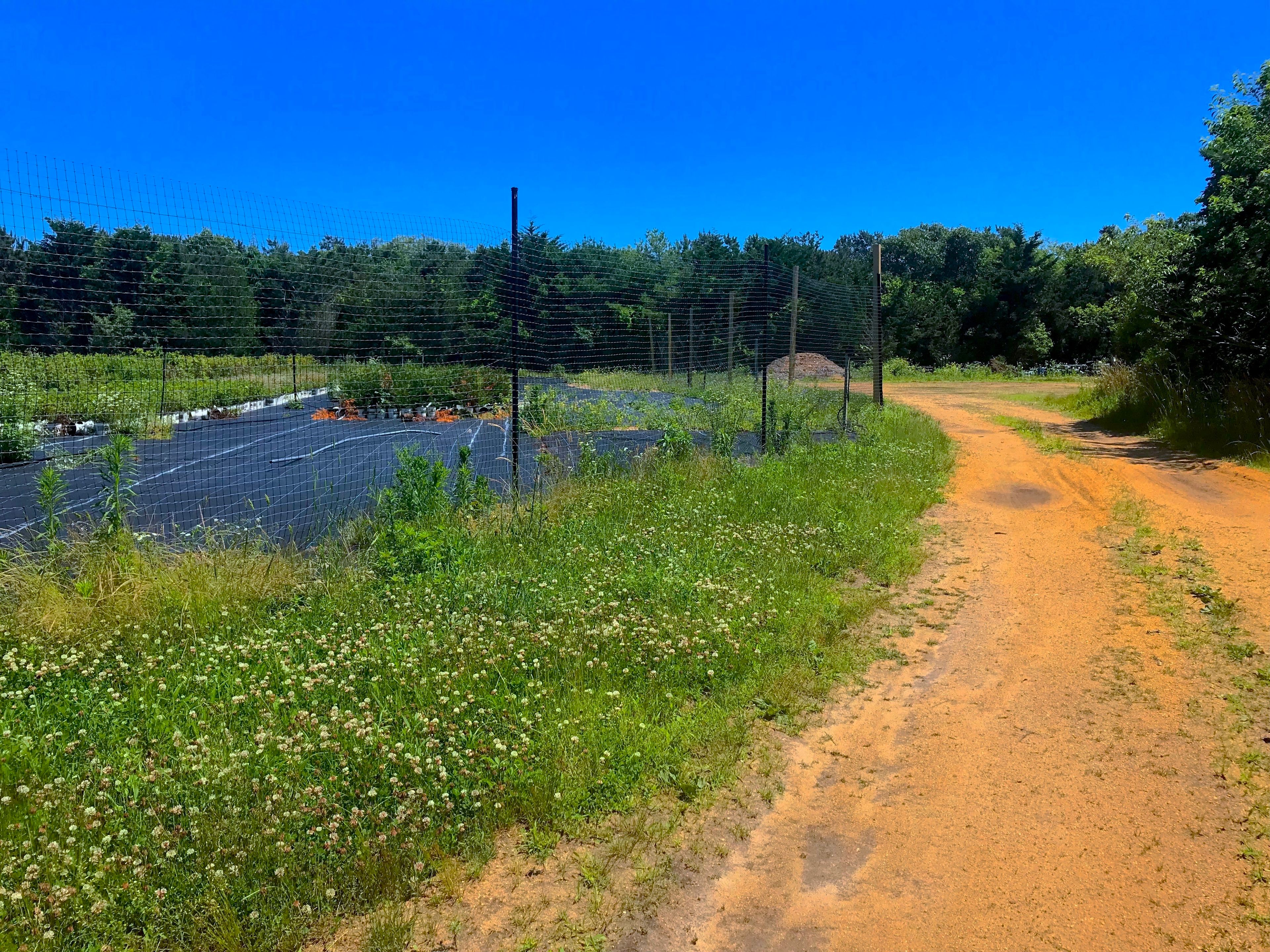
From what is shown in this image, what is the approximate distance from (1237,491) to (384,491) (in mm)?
8560

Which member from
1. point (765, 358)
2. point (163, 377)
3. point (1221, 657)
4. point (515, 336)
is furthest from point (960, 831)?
point (765, 358)

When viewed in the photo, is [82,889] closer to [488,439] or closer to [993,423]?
[488,439]

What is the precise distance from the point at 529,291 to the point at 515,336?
4.19 ft

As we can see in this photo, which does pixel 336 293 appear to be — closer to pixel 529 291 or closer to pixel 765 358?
pixel 529 291

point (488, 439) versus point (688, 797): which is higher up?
point (488, 439)

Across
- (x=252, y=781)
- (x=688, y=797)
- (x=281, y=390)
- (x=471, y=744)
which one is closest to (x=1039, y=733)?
(x=688, y=797)

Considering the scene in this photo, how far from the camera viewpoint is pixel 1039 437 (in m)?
13.4

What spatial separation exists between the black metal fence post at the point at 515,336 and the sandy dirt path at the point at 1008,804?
11.3ft

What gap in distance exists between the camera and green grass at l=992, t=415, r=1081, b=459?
1185cm

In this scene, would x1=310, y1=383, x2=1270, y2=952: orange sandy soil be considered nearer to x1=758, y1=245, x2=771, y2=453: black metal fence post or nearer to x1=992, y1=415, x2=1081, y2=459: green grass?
x1=758, y1=245, x2=771, y2=453: black metal fence post

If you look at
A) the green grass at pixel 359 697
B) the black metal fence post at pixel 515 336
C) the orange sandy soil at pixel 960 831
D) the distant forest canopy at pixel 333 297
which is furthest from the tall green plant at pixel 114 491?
the orange sandy soil at pixel 960 831

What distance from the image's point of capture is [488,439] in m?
13.9

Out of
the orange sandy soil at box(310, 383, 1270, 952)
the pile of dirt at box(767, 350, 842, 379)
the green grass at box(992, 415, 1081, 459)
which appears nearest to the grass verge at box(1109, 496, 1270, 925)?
the orange sandy soil at box(310, 383, 1270, 952)

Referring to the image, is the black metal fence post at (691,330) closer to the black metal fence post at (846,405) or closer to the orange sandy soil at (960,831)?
the black metal fence post at (846,405)
